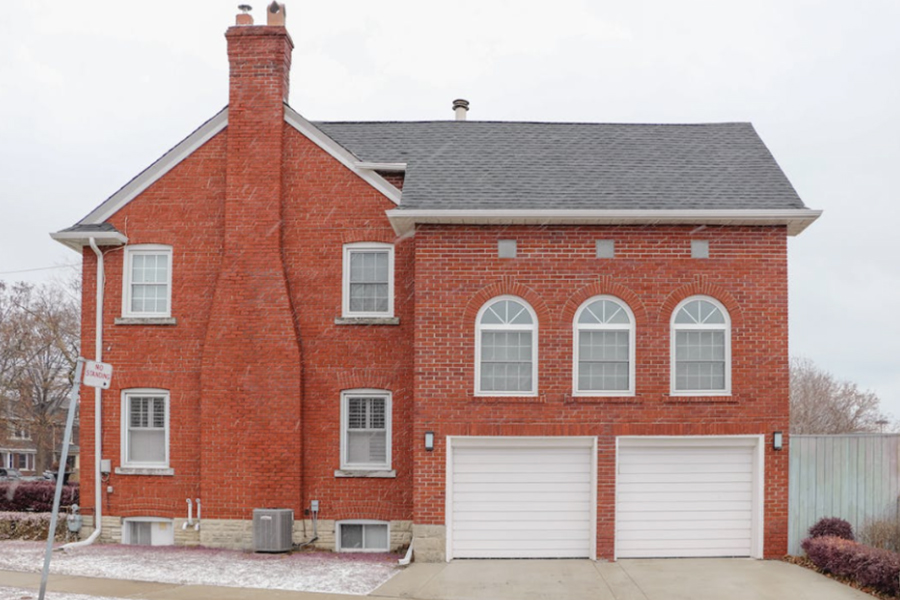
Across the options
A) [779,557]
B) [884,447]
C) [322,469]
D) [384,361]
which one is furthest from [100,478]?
[884,447]

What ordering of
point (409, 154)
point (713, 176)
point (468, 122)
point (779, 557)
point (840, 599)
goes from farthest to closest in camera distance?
point (468, 122) < point (409, 154) < point (713, 176) < point (779, 557) < point (840, 599)

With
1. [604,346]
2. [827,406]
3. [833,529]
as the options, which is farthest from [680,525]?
[827,406]

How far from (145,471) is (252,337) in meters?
3.37

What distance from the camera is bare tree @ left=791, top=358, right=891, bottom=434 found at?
41.1 metres

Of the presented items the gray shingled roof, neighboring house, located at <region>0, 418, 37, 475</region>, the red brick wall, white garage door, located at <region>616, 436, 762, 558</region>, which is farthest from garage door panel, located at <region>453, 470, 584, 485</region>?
neighboring house, located at <region>0, 418, 37, 475</region>

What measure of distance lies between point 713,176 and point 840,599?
757cm

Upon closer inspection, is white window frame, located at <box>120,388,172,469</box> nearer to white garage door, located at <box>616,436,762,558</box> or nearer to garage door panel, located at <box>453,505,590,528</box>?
garage door panel, located at <box>453,505,590,528</box>

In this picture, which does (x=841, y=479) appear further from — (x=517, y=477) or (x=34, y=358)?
(x=34, y=358)

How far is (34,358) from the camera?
147 feet

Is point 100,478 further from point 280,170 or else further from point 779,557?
point 779,557

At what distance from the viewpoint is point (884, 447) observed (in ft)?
48.6

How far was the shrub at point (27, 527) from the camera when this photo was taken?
1684 centimetres

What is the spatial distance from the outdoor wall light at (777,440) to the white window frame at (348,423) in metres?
6.80

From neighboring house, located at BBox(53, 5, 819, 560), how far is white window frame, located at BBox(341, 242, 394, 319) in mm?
43
